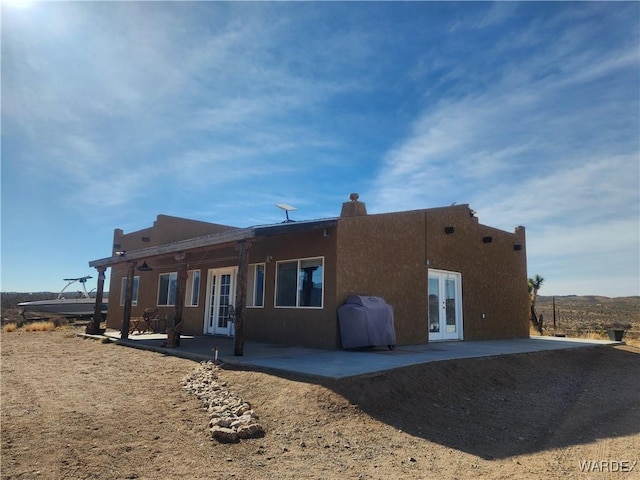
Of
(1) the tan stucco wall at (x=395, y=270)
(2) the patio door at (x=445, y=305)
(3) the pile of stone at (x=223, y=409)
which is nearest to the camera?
(3) the pile of stone at (x=223, y=409)

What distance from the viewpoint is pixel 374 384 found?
20.2 ft

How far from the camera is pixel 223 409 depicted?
217 inches

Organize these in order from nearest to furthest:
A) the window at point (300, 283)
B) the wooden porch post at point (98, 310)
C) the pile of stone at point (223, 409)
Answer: the pile of stone at point (223, 409), the window at point (300, 283), the wooden porch post at point (98, 310)

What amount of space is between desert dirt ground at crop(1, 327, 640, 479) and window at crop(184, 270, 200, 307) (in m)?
6.31

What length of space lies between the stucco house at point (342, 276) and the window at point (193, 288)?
0.16 ft

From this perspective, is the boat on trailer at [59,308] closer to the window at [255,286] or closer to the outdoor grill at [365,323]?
the window at [255,286]

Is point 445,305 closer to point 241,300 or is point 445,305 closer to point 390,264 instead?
point 390,264

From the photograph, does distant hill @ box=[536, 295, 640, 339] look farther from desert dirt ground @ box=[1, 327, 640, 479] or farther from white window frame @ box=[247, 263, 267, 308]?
white window frame @ box=[247, 263, 267, 308]

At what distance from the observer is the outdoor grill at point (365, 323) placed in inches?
373

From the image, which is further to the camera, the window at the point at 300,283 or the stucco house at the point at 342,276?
the window at the point at 300,283

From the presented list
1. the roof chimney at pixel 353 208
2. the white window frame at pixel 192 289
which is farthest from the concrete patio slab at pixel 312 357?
the white window frame at pixel 192 289

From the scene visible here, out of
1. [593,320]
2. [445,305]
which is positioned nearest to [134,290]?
[445,305]

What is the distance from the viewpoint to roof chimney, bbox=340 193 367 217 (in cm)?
1042

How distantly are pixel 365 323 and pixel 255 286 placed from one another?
4004 mm
